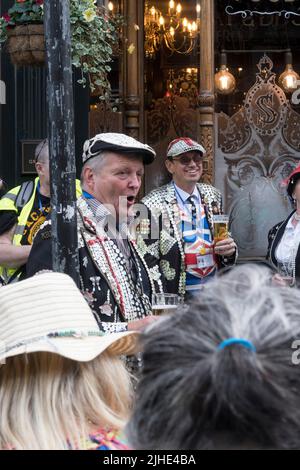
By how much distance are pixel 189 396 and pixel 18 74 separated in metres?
5.19

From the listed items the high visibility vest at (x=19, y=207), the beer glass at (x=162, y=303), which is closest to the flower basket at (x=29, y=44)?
the high visibility vest at (x=19, y=207)

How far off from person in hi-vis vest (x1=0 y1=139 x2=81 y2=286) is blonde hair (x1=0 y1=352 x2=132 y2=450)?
277 centimetres

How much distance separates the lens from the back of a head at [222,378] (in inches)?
56.1

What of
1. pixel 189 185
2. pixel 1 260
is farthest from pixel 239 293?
pixel 189 185

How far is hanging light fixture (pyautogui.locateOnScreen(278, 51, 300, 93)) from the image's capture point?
7695mm

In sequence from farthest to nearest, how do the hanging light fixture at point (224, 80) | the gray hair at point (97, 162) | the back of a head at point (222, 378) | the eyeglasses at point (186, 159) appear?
the hanging light fixture at point (224, 80) → the eyeglasses at point (186, 159) → the gray hair at point (97, 162) → the back of a head at point (222, 378)

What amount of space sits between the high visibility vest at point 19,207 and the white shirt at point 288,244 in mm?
1304

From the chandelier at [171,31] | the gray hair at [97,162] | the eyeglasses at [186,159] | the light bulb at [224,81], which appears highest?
A: the chandelier at [171,31]

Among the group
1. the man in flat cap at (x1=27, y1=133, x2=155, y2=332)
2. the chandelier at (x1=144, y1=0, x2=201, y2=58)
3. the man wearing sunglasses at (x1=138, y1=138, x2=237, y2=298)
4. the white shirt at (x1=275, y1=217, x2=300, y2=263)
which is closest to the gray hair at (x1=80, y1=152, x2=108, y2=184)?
the man in flat cap at (x1=27, y1=133, x2=155, y2=332)

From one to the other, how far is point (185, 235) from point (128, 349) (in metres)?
2.91

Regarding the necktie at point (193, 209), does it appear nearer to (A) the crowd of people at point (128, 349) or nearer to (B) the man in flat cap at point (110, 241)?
(A) the crowd of people at point (128, 349)

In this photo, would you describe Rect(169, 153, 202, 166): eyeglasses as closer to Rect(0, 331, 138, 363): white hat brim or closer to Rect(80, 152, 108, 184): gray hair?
Rect(80, 152, 108, 184): gray hair

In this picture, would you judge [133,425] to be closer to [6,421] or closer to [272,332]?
[272,332]

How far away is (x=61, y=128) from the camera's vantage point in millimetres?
2895
